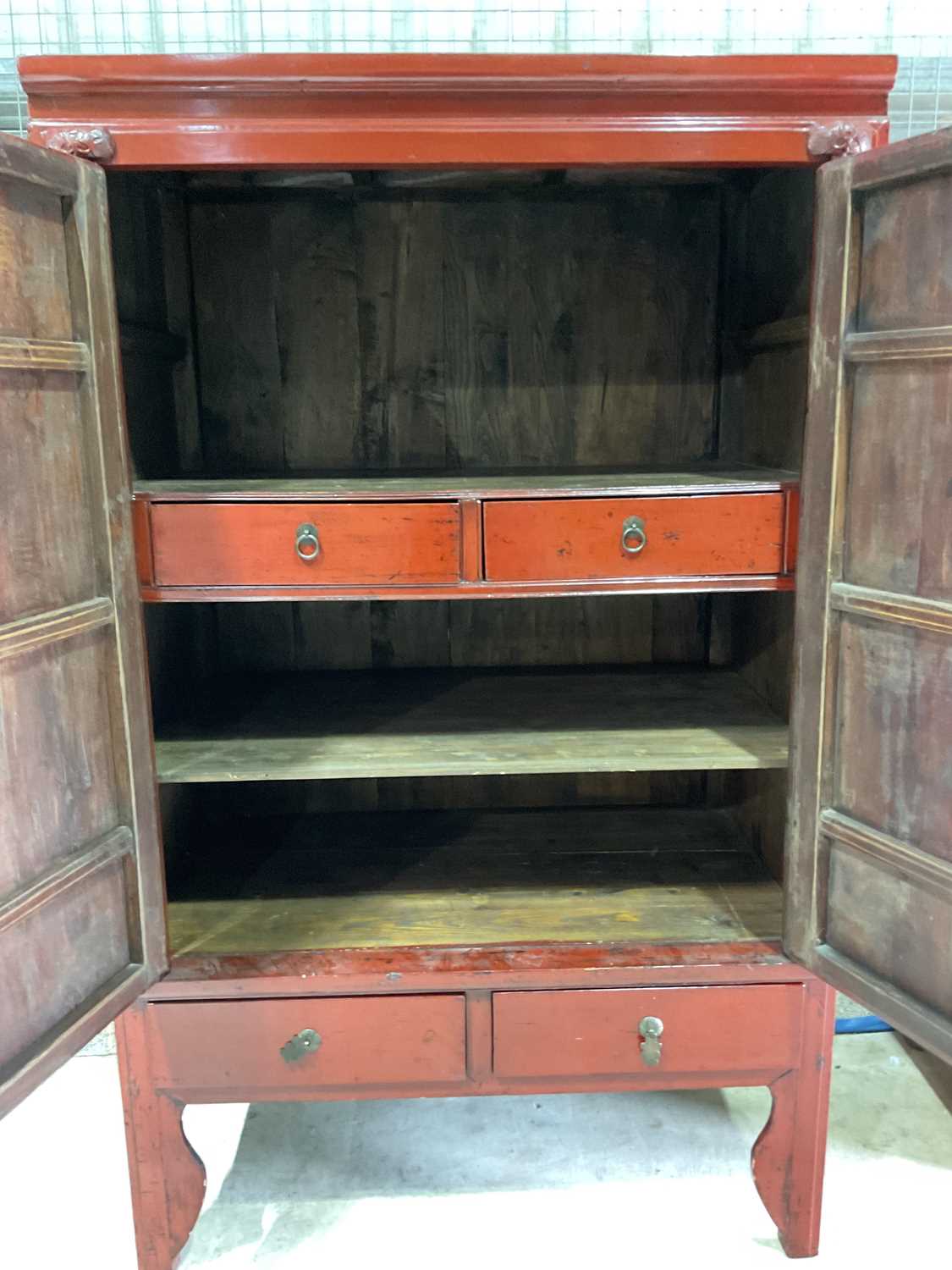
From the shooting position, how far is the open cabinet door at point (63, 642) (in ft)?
3.89

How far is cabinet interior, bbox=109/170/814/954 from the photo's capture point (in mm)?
1698

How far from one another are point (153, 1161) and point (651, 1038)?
810 millimetres

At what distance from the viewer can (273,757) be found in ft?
5.11

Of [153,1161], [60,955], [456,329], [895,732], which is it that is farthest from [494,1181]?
[456,329]

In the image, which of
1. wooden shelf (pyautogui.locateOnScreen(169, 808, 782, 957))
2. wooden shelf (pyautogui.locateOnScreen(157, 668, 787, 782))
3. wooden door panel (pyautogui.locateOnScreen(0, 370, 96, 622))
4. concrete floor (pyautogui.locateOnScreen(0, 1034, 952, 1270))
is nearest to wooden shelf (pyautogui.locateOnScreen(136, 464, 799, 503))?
wooden door panel (pyautogui.locateOnScreen(0, 370, 96, 622))

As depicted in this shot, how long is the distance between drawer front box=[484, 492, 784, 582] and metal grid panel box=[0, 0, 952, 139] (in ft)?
3.26

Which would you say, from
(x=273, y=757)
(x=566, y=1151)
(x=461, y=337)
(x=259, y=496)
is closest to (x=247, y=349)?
(x=461, y=337)

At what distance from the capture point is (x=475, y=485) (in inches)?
Answer: 61.6

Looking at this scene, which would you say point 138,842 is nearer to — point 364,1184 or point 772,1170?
point 364,1184

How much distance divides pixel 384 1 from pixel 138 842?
1.58 m

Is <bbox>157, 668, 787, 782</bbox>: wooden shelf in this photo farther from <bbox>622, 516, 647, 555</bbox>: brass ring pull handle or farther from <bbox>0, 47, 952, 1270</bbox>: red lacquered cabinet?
<bbox>622, 516, 647, 555</bbox>: brass ring pull handle

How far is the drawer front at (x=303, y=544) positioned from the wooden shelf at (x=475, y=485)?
15 millimetres

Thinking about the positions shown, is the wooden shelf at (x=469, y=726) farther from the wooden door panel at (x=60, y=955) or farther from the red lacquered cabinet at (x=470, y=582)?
the wooden door panel at (x=60, y=955)

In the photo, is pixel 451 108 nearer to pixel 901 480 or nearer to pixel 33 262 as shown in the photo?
pixel 33 262
